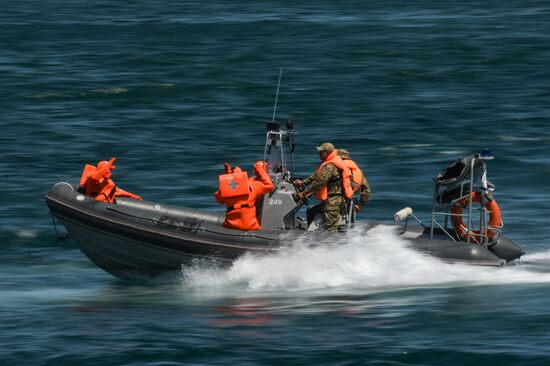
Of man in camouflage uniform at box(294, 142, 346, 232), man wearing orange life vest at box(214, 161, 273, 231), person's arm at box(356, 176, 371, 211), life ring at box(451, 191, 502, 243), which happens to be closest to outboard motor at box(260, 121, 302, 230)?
man wearing orange life vest at box(214, 161, 273, 231)

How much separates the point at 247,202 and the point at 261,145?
8.45 meters

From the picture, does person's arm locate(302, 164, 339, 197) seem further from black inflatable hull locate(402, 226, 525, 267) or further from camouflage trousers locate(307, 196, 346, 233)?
black inflatable hull locate(402, 226, 525, 267)

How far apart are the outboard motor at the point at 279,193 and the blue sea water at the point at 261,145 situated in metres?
0.67

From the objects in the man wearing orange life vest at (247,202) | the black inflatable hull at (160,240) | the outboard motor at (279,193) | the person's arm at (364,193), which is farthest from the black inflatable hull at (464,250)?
the man wearing orange life vest at (247,202)

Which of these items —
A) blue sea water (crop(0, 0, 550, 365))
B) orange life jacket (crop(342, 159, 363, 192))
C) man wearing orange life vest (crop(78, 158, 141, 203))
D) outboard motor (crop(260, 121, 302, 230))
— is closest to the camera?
blue sea water (crop(0, 0, 550, 365))

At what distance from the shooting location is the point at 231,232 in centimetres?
1402

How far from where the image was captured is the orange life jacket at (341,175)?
13.9 m

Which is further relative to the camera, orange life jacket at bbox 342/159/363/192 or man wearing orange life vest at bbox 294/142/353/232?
orange life jacket at bbox 342/159/363/192

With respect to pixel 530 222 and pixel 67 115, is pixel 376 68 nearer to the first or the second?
pixel 67 115

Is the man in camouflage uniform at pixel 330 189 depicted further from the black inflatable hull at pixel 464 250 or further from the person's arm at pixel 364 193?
the black inflatable hull at pixel 464 250

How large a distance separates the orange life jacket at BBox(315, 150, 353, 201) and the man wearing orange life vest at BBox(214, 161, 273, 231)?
0.59 metres

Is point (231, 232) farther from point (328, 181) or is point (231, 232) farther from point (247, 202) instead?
point (328, 181)

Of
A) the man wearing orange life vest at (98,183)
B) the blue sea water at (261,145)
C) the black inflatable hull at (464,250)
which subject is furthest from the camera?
the man wearing orange life vest at (98,183)

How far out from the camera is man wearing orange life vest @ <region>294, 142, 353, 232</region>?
45.8 ft
